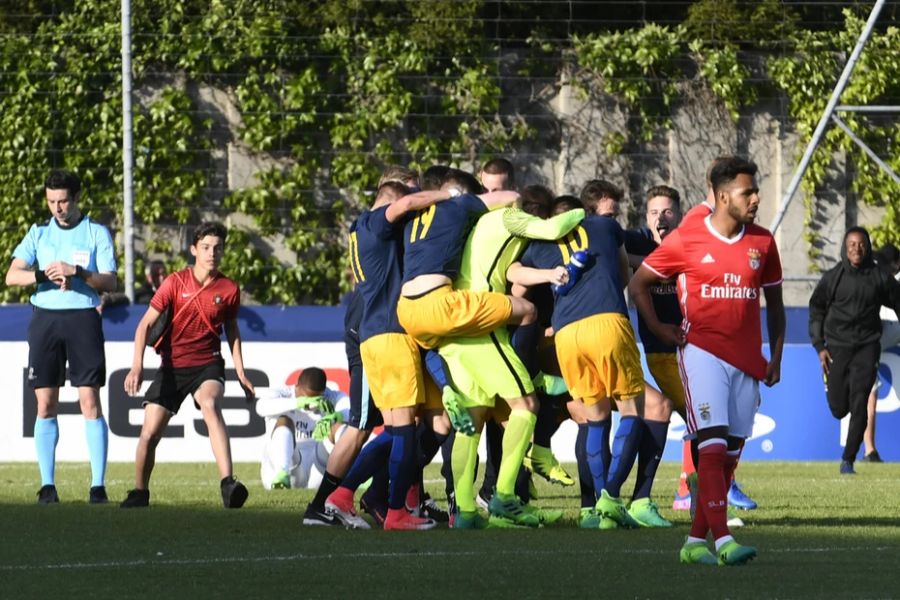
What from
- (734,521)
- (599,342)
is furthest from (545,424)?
(734,521)

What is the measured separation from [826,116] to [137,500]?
9140mm

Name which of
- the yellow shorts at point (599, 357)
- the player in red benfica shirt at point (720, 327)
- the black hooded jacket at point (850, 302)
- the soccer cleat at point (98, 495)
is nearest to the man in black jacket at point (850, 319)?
the black hooded jacket at point (850, 302)

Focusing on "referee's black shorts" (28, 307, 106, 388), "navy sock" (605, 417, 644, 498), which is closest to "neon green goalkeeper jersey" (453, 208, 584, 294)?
"navy sock" (605, 417, 644, 498)

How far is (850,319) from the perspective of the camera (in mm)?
16297

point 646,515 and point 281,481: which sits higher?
point 646,515

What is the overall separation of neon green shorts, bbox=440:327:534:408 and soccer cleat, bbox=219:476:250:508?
219 cm

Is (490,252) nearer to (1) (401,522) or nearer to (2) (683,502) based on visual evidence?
(1) (401,522)

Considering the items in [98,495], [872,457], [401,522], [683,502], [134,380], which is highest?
[134,380]

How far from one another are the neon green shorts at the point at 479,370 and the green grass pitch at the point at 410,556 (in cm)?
72

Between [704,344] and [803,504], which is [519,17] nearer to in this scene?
[803,504]

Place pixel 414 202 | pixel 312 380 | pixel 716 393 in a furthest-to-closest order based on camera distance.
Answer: pixel 312 380
pixel 414 202
pixel 716 393

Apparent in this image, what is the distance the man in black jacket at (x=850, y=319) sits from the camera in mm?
16109

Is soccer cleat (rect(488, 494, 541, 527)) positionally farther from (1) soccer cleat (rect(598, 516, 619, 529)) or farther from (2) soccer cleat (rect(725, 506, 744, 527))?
(2) soccer cleat (rect(725, 506, 744, 527))

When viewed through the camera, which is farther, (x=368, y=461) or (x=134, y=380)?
(x=134, y=380)
